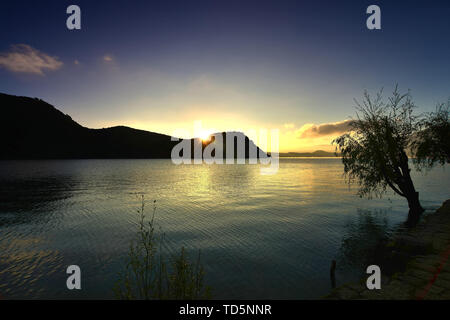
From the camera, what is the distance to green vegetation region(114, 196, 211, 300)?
778 cm

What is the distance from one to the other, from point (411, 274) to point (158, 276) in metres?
12.8

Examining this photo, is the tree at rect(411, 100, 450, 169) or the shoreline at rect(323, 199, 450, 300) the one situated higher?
the tree at rect(411, 100, 450, 169)

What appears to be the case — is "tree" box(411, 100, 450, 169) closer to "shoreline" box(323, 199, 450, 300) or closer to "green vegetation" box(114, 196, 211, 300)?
"shoreline" box(323, 199, 450, 300)

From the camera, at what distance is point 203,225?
933 inches

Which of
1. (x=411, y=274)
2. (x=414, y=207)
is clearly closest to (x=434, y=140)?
(x=414, y=207)

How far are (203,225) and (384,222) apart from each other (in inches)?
788

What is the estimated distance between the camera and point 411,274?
383 inches

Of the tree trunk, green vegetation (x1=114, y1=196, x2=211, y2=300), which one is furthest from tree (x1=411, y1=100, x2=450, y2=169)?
green vegetation (x1=114, y1=196, x2=211, y2=300)

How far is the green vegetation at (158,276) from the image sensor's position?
7784 mm

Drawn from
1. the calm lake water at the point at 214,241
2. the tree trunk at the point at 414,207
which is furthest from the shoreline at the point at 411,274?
the tree trunk at the point at 414,207

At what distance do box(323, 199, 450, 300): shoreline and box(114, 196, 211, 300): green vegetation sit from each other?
5.70 meters

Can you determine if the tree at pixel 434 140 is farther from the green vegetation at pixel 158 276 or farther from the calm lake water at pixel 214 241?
the green vegetation at pixel 158 276
